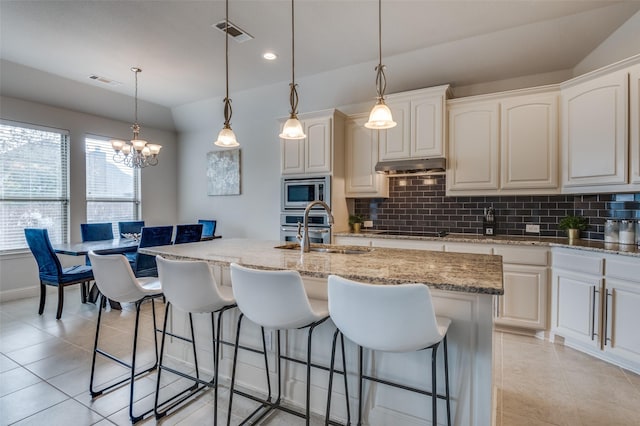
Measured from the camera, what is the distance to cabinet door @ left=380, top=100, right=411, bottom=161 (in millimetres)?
3781

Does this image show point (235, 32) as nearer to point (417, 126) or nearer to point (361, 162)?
point (361, 162)

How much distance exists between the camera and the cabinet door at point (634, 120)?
2584 mm

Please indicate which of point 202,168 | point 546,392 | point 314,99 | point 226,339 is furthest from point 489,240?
point 202,168

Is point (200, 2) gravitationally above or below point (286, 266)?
above

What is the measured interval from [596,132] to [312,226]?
9.49 ft

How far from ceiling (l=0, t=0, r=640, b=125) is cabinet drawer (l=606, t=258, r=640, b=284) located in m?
2.02

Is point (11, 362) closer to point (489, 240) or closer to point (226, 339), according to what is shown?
point (226, 339)

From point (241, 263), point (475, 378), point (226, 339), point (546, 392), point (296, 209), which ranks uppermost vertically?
point (296, 209)

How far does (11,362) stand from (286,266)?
262 centimetres

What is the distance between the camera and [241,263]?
6.05 ft

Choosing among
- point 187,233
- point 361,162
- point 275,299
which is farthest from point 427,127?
point 187,233

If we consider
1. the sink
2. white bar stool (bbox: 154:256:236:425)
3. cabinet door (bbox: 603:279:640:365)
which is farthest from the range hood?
white bar stool (bbox: 154:256:236:425)

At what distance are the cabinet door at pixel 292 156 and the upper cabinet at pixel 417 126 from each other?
1051mm

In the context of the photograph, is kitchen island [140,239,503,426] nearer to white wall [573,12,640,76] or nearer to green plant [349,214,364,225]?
green plant [349,214,364,225]
